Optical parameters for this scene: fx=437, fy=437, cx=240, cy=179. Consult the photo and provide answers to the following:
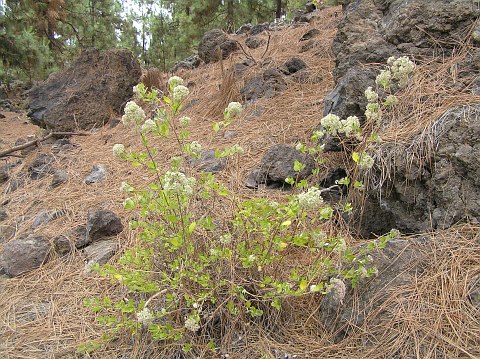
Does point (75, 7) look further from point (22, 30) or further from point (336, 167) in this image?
point (336, 167)

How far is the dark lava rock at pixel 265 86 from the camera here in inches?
213

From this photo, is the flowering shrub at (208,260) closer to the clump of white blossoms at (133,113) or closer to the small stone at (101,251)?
the clump of white blossoms at (133,113)

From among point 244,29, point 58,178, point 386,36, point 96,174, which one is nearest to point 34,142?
point 58,178

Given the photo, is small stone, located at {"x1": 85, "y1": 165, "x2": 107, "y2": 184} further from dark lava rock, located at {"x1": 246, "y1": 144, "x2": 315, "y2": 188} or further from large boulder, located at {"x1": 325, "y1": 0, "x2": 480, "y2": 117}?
large boulder, located at {"x1": 325, "y1": 0, "x2": 480, "y2": 117}

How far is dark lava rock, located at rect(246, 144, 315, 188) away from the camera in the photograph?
3.50m

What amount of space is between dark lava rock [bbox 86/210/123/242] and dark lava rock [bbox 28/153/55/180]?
6.19 ft

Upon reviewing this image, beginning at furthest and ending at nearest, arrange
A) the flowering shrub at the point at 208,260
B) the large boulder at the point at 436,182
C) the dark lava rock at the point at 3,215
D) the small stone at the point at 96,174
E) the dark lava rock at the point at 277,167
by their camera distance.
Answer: the small stone at the point at 96,174 → the dark lava rock at the point at 3,215 → the dark lava rock at the point at 277,167 → the large boulder at the point at 436,182 → the flowering shrub at the point at 208,260

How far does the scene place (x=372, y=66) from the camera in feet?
12.4

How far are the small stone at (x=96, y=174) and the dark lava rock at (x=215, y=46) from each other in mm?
3720

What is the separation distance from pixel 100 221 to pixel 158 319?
131cm

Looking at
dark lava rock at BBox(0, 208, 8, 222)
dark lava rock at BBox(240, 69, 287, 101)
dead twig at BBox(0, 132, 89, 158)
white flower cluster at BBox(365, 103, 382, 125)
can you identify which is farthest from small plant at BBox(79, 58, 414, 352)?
dead twig at BBox(0, 132, 89, 158)

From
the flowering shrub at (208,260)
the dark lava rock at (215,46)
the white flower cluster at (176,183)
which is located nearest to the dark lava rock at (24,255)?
the flowering shrub at (208,260)

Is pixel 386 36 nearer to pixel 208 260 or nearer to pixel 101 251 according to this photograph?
pixel 208 260

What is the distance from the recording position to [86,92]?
6.84 m
